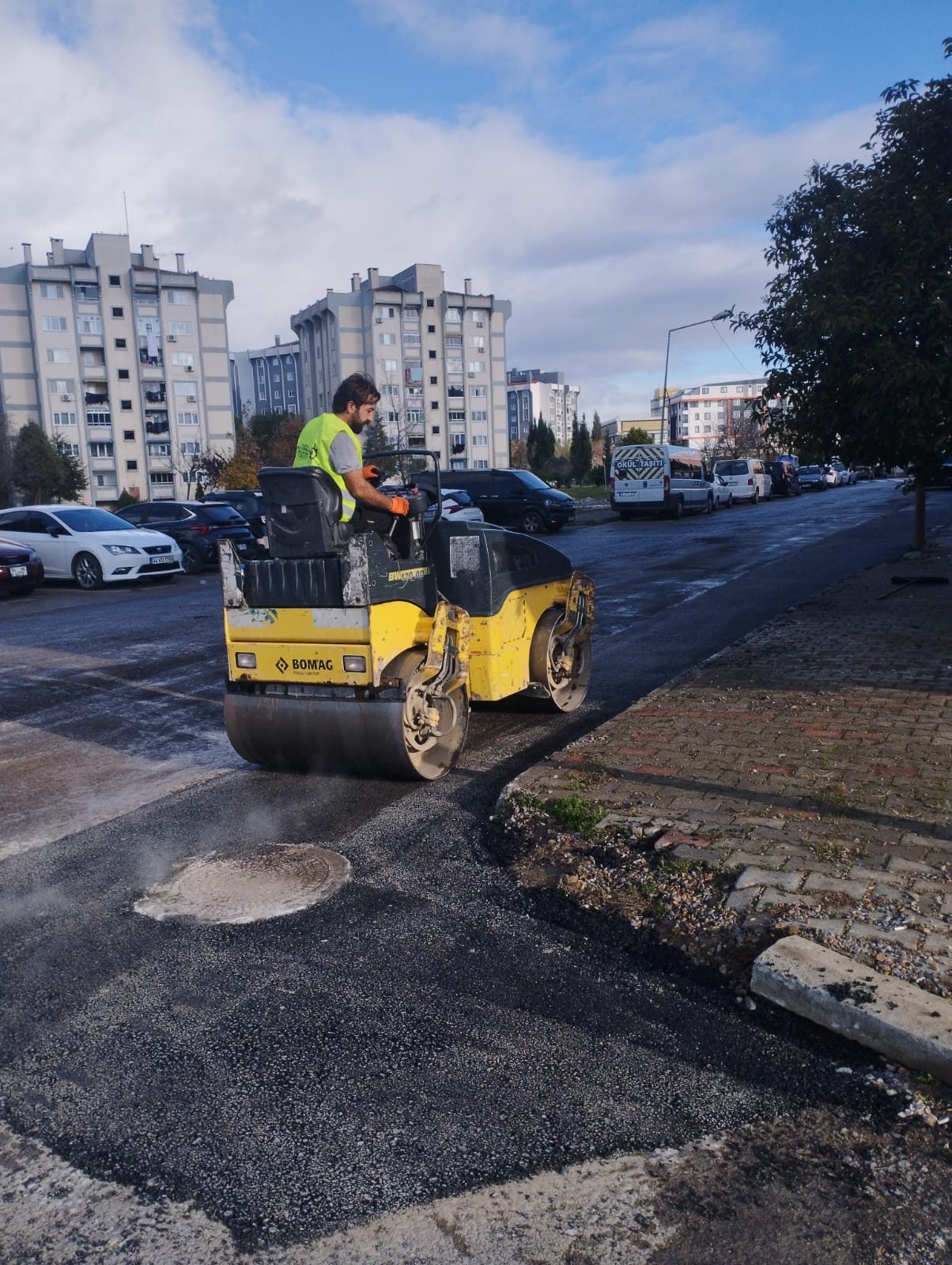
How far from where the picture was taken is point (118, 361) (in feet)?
278

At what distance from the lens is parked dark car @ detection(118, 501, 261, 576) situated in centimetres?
2288

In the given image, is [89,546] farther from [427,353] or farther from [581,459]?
[427,353]

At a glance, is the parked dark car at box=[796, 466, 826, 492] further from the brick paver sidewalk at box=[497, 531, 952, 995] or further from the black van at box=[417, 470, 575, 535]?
the brick paver sidewalk at box=[497, 531, 952, 995]

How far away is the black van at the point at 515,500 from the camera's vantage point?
30.6 metres

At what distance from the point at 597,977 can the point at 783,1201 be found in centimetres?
125

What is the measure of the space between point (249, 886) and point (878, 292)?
7679mm

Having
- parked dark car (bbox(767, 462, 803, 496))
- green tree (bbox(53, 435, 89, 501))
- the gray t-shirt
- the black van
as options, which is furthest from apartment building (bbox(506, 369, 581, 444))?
the gray t-shirt

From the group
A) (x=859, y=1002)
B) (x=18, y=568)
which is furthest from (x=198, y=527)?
(x=859, y=1002)

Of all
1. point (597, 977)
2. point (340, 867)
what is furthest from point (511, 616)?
point (597, 977)

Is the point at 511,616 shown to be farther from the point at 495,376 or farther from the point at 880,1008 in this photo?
the point at 495,376

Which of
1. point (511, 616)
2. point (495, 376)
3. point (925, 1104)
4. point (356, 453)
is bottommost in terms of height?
point (925, 1104)

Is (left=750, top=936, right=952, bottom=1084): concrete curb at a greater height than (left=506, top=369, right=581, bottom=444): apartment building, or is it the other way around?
(left=506, top=369, right=581, bottom=444): apartment building

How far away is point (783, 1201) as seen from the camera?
8.77 feet

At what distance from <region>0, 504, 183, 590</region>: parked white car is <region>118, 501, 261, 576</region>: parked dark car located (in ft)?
6.15
